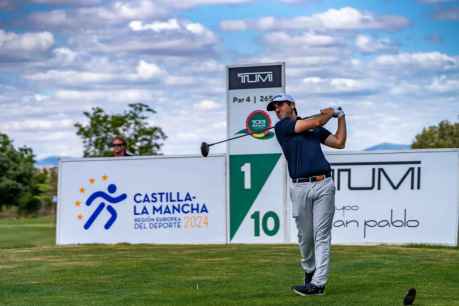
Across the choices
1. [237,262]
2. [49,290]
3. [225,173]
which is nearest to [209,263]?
[237,262]

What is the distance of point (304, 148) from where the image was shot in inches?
390

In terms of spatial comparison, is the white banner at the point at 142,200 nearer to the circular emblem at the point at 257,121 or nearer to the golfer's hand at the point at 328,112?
the circular emblem at the point at 257,121

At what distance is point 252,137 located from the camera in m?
17.7

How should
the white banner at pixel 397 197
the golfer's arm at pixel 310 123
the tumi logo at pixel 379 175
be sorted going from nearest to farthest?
the golfer's arm at pixel 310 123, the white banner at pixel 397 197, the tumi logo at pixel 379 175

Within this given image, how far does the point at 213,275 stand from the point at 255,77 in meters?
6.32

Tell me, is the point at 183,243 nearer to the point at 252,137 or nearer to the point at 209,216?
the point at 209,216

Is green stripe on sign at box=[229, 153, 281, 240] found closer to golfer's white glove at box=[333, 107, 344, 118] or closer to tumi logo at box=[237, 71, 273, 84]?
tumi logo at box=[237, 71, 273, 84]

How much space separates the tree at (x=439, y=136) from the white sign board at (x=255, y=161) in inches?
2528

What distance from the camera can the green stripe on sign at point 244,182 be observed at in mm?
17609

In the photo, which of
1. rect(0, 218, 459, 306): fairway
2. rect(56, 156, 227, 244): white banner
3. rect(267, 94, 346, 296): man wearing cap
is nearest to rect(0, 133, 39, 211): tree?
rect(56, 156, 227, 244): white banner

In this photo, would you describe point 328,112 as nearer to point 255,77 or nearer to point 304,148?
point 304,148

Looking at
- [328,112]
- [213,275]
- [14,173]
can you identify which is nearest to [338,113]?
[328,112]

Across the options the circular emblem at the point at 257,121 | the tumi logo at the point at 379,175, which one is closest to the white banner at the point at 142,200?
the circular emblem at the point at 257,121

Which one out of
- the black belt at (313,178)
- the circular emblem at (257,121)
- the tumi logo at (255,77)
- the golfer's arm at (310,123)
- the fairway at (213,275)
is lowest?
the fairway at (213,275)
